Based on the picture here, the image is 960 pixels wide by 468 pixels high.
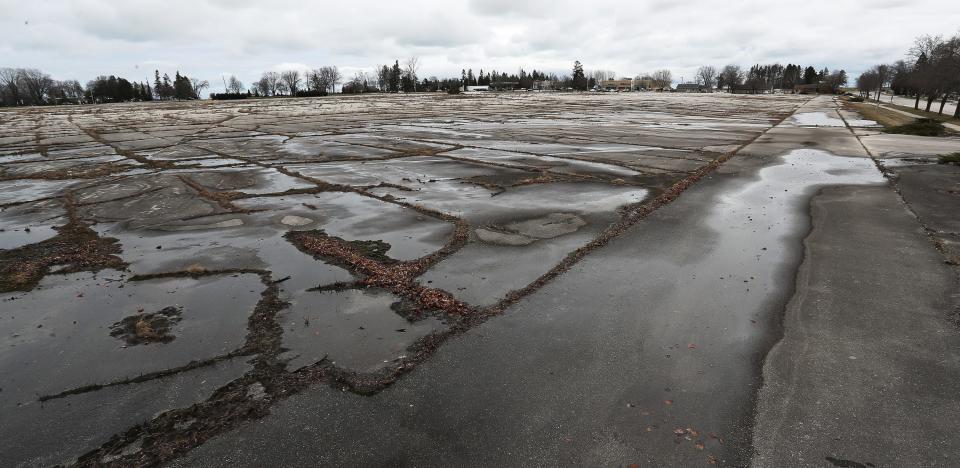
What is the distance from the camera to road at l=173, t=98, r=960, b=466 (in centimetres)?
398

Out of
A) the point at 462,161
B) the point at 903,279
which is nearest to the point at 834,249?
the point at 903,279

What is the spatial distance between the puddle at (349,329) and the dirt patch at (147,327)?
130 cm

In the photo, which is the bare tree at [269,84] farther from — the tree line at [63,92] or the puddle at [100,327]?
the puddle at [100,327]

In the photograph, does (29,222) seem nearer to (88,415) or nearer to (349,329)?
(88,415)

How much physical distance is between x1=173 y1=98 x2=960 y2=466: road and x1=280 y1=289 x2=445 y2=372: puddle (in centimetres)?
54

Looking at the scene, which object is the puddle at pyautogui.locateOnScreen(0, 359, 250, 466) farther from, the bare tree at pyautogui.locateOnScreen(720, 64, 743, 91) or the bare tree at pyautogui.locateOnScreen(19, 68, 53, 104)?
the bare tree at pyautogui.locateOnScreen(720, 64, 743, 91)

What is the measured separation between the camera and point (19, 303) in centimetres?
670

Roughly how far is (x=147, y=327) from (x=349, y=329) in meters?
2.41

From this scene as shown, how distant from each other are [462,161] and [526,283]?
38.8 feet

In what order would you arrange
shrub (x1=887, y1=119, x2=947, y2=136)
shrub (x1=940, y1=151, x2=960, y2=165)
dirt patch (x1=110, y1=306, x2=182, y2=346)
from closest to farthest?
dirt patch (x1=110, y1=306, x2=182, y2=346)
shrub (x1=940, y1=151, x2=960, y2=165)
shrub (x1=887, y1=119, x2=947, y2=136)

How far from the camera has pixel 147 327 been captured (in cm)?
595

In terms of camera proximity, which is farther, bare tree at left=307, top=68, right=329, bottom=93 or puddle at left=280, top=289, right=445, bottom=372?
bare tree at left=307, top=68, right=329, bottom=93

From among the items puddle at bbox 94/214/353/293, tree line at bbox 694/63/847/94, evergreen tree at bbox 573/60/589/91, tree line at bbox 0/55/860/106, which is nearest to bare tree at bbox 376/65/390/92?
tree line at bbox 0/55/860/106

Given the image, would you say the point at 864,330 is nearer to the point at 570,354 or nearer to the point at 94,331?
the point at 570,354
